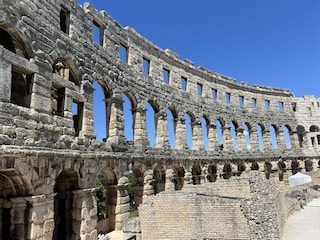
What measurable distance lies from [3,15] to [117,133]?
22.6 feet

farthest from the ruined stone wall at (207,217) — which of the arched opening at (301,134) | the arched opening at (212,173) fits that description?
the arched opening at (301,134)

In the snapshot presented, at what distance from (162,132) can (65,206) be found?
8368 mm

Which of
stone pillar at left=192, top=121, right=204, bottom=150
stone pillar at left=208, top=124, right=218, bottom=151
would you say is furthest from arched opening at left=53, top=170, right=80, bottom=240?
stone pillar at left=208, top=124, right=218, bottom=151

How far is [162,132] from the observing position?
1780cm

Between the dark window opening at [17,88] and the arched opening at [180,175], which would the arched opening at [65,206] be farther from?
the arched opening at [180,175]

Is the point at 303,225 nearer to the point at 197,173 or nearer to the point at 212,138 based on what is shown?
the point at 197,173

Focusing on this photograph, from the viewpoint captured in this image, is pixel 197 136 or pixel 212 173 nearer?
pixel 197 136

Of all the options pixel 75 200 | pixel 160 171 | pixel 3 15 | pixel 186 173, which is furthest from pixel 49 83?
pixel 186 173

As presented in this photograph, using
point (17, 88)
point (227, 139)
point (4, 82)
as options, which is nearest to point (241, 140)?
point (227, 139)

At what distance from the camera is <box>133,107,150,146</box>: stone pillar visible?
50.5 feet

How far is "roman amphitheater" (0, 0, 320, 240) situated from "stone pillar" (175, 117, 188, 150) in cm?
10

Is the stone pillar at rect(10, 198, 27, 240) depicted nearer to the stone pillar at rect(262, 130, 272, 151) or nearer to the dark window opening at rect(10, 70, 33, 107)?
the dark window opening at rect(10, 70, 33, 107)

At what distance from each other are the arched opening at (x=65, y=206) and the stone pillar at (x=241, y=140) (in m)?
17.9

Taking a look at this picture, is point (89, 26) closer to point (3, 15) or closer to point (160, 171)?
point (3, 15)
